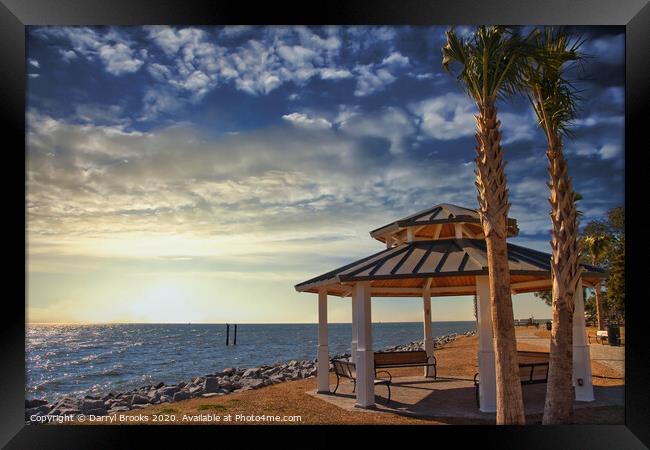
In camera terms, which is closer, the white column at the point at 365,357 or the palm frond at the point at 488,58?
the palm frond at the point at 488,58

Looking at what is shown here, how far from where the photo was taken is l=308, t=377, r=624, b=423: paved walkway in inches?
369

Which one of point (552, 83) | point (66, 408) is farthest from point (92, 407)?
point (552, 83)

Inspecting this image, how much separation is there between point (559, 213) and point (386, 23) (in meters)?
3.78

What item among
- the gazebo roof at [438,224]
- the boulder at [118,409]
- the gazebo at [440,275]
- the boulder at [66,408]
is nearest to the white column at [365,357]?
the gazebo at [440,275]

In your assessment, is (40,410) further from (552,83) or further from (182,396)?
(552,83)

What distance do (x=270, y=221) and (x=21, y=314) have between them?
21.8 feet

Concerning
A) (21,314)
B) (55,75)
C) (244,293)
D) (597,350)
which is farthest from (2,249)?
(597,350)

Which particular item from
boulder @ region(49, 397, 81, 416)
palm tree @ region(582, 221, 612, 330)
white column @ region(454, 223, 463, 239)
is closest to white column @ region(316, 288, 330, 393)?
white column @ region(454, 223, 463, 239)

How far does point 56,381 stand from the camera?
2816 cm

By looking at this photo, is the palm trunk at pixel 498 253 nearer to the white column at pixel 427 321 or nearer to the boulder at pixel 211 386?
the white column at pixel 427 321

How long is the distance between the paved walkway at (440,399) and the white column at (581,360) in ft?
0.77

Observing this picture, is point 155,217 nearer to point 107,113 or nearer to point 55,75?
point 107,113

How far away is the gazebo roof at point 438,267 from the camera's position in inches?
362

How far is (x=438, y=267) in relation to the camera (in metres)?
9.38
